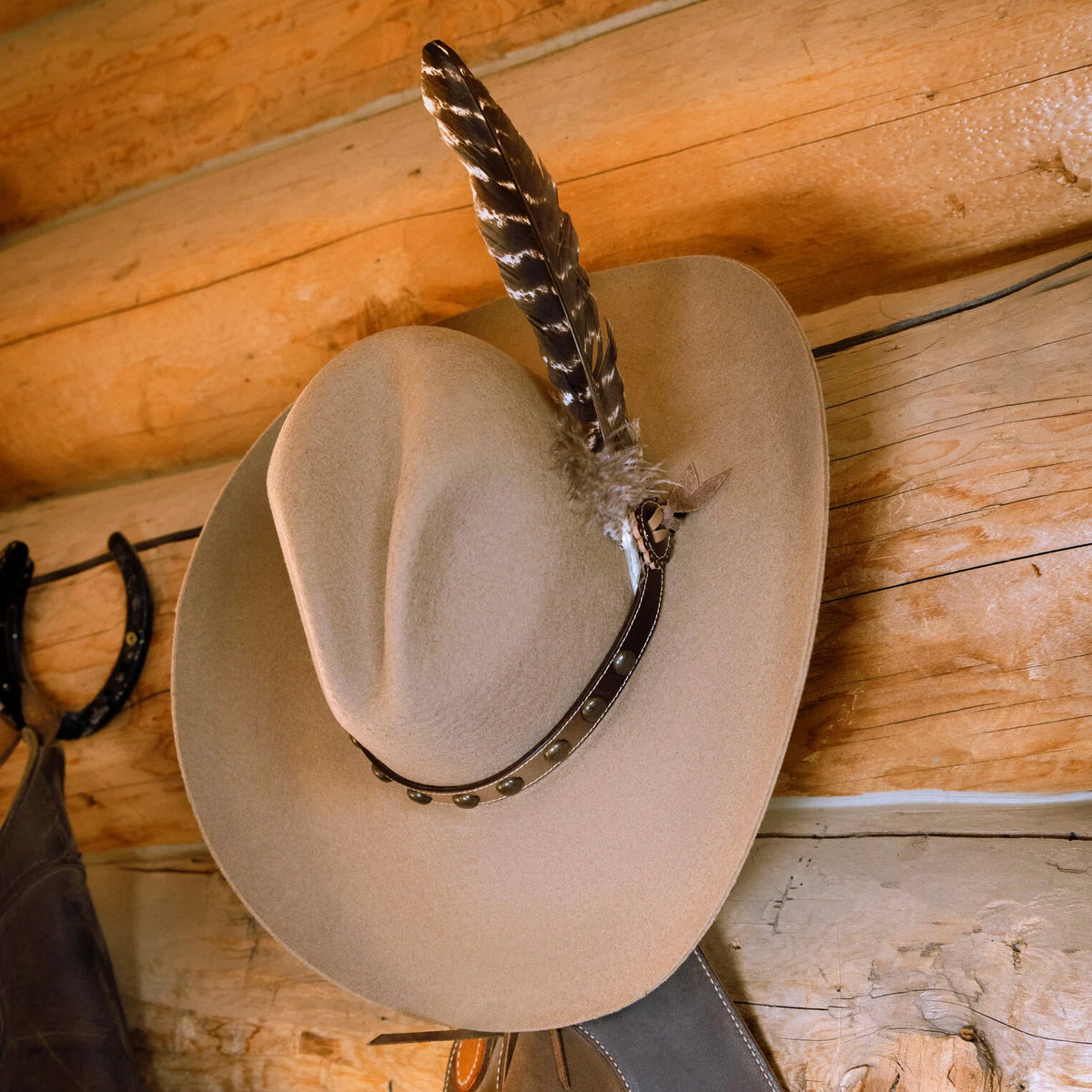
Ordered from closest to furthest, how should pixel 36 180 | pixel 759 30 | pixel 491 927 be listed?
pixel 491 927, pixel 759 30, pixel 36 180

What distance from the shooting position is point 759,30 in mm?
1502

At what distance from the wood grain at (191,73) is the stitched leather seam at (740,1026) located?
1.67 m

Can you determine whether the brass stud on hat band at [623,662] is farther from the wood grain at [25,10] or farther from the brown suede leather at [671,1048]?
the wood grain at [25,10]

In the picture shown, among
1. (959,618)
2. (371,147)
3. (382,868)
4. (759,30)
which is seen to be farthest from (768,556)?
(371,147)

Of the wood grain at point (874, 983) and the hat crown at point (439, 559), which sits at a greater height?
the hat crown at point (439, 559)

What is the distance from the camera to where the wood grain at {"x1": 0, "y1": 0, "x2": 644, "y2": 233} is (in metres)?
1.77

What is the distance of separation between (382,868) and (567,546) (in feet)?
1.92

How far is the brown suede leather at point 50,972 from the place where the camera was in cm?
152

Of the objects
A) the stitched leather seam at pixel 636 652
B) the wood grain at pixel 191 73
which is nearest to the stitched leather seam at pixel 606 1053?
the stitched leather seam at pixel 636 652

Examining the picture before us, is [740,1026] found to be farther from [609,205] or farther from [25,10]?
[25,10]

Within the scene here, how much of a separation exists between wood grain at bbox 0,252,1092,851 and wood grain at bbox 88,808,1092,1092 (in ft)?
0.39

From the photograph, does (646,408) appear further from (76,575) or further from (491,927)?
(76,575)

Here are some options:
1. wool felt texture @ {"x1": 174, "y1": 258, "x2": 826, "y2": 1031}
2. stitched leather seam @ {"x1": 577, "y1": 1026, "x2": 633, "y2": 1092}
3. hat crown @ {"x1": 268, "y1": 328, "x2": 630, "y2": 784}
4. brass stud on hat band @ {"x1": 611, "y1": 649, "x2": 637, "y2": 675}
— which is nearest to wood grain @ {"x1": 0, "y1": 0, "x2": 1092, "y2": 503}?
wool felt texture @ {"x1": 174, "y1": 258, "x2": 826, "y2": 1031}

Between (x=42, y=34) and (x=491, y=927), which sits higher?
(x=42, y=34)
